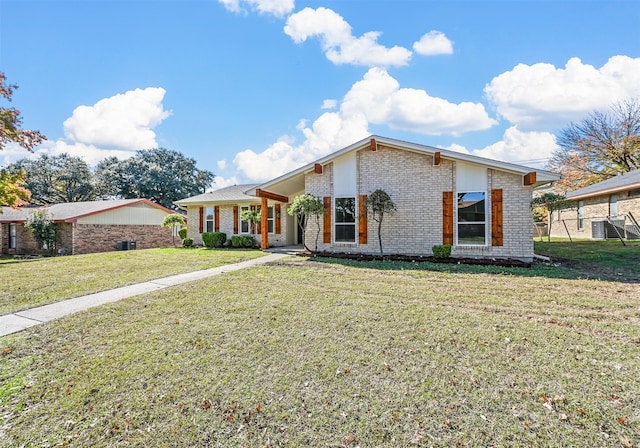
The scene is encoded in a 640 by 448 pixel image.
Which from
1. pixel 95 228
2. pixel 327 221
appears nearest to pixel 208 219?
pixel 95 228

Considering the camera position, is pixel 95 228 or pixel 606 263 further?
pixel 95 228

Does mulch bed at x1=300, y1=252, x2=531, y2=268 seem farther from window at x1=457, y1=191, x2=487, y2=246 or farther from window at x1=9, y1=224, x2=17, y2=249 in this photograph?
window at x1=9, y1=224, x2=17, y2=249

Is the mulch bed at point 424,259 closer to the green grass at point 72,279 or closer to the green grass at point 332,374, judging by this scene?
the green grass at point 332,374

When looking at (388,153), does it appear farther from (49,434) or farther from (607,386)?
(49,434)

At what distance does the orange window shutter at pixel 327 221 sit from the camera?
12.6 meters

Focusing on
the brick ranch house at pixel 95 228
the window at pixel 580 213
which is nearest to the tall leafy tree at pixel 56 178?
the brick ranch house at pixel 95 228

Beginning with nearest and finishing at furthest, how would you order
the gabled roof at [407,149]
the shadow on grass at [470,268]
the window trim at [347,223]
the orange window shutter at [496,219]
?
1. the shadow on grass at [470,268]
2. the gabled roof at [407,149]
3. the orange window shutter at [496,219]
4. the window trim at [347,223]

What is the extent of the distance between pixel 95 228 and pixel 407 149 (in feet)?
66.7

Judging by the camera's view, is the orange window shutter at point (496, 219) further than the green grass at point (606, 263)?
Yes

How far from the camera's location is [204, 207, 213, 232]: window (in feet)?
61.5

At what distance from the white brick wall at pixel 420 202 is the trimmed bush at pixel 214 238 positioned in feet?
25.6

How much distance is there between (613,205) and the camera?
733 inches

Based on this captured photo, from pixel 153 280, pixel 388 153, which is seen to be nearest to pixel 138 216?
pixel 153 280

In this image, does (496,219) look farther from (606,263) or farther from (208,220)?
(208,220)
